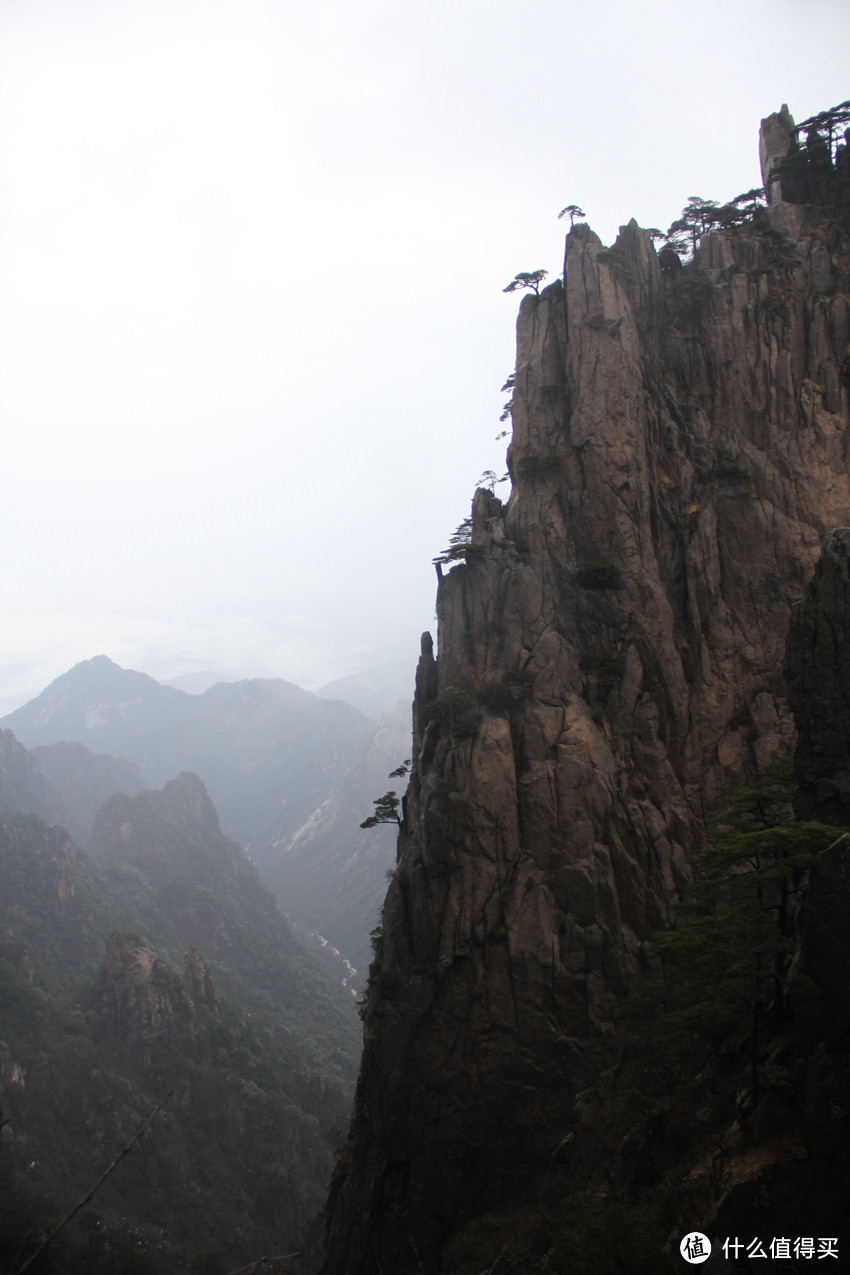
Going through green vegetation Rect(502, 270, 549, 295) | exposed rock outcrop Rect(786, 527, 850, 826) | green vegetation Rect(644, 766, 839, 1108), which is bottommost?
green vegetation Rect(644, 766, 839, 1108)

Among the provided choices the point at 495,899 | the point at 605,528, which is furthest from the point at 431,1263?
the point at 605,528

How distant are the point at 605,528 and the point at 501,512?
22.1ft

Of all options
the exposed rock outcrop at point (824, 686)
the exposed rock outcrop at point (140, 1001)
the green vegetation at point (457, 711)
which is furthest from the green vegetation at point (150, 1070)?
the exposed rock outcrop at point (824, 686)

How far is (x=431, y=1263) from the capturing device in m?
26.7

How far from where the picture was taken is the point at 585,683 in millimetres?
33469

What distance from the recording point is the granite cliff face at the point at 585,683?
2838 centimetres

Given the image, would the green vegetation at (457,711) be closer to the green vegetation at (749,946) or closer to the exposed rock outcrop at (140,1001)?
the green vegetation at (749,946)
